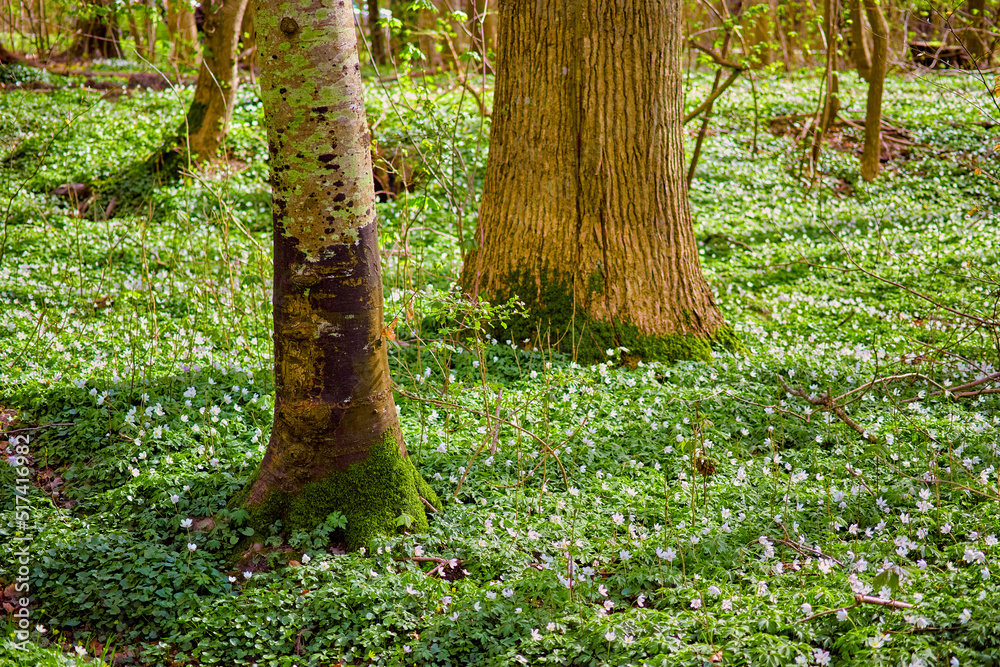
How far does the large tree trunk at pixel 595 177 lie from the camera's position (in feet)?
17.2

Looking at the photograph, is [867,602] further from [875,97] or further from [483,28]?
[875,97]

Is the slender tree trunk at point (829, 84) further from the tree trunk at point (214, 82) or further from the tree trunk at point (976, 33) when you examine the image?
the tree trunk at point (214, 82)

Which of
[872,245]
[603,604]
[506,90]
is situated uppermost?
[506,90]

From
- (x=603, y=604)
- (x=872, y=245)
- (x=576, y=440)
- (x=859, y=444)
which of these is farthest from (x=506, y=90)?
(x=872, y=245)

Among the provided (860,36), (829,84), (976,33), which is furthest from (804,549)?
(976,33)

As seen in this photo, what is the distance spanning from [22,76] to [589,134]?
14.0m

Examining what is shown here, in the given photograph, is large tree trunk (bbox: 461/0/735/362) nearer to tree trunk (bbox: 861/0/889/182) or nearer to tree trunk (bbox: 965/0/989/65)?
tree trunk (bbox: 861/0/889/182)

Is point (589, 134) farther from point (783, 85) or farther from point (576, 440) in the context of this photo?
point (783, 85)

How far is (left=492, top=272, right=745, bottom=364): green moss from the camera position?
5.34 meters

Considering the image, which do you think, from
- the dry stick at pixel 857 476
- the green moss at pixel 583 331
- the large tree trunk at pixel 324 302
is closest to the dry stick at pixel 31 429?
the large tree trunk at pixel 324 302

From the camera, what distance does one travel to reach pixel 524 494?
3.83 meters

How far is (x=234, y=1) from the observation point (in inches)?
385

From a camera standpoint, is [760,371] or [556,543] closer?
[556,543]

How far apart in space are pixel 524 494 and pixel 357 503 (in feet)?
2.92
